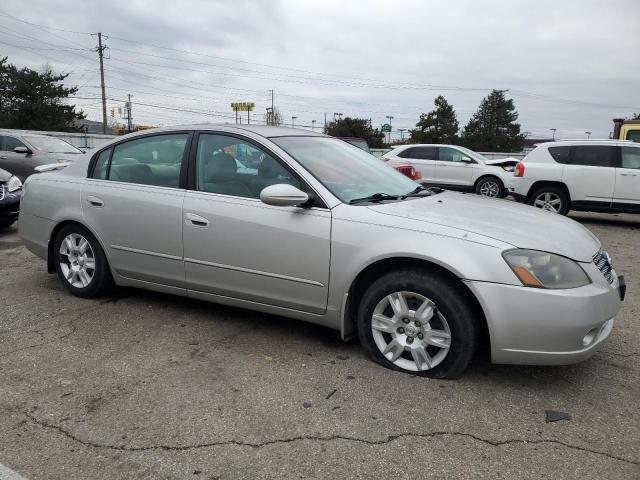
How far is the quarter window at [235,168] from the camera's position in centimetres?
366

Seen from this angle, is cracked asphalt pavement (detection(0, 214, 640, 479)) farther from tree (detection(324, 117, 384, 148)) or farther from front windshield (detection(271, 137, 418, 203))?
tree (detection(324, 117, 384, 148))

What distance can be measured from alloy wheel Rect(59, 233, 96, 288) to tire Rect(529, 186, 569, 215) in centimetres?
835

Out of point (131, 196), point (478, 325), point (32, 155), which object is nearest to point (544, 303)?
point (478, 325)

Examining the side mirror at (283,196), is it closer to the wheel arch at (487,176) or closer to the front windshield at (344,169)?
the front windshield at (344,169)

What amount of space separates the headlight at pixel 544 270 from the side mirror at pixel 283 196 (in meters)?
1.26

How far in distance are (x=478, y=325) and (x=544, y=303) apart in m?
0.39

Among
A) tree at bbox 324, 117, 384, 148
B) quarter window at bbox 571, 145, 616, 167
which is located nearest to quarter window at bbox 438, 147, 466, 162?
quarter window at bbox 571, 145, 616, 167

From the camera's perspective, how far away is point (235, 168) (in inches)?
151

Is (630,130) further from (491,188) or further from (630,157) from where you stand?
(630,157)

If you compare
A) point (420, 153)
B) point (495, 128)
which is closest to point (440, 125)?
point (495, 128)

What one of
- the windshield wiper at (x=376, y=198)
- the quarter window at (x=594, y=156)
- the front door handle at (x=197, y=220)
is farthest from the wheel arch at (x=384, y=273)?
the quarter window at (x=594, y=156)

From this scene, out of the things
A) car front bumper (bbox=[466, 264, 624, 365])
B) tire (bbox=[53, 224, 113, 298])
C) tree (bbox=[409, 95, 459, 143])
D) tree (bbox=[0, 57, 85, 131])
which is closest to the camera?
car front bumper (bbox=[466, 264, 624, 365])

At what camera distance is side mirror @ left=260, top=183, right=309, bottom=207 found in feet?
10.9

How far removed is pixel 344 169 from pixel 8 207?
19.0ft
